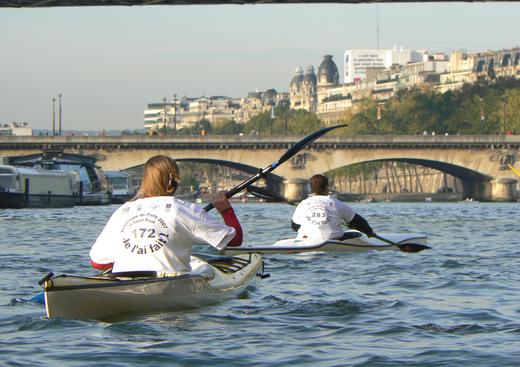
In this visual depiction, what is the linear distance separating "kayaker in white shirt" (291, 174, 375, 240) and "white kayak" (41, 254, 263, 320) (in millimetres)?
7878

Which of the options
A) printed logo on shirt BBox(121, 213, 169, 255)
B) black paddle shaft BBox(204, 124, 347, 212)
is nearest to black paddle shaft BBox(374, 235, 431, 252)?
black paddle shaft BBox(204, 124, 347, 212)

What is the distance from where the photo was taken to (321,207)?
21.2 metres

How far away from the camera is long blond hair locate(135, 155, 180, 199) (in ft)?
38.5

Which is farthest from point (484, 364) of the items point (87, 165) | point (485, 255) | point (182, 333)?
point (87, 165)

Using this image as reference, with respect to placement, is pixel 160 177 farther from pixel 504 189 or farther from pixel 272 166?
pixel 504 189

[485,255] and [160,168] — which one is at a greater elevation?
[160,168]

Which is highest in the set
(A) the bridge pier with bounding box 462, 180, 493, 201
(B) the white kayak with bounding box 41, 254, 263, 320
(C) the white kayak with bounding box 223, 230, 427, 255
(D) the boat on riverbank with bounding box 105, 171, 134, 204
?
(B) the white kayak with bounding box 41, 254, 263, 320

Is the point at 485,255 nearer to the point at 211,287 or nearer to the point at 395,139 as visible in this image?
the point at 211,287

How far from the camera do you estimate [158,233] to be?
40.1ft

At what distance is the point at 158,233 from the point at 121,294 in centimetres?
61

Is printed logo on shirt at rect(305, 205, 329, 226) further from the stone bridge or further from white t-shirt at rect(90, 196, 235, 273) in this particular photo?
the stone bridge

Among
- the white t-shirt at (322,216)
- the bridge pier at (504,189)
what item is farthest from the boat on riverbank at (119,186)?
the white t-shirt at (322,216)

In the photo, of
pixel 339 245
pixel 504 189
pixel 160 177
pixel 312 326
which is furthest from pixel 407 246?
Result: pixel 504 189

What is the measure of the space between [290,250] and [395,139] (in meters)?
82.9
